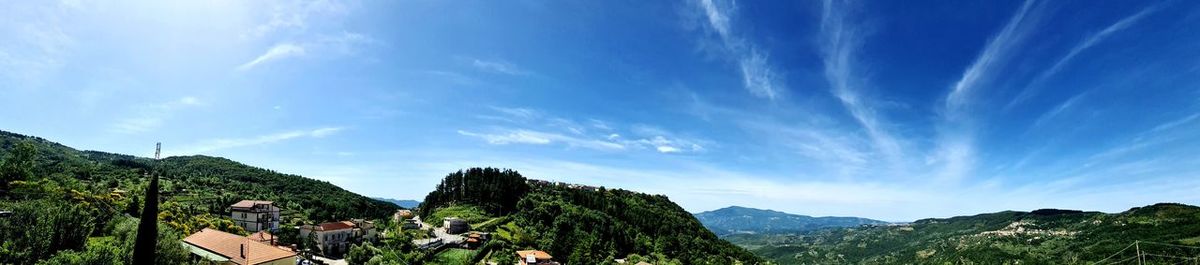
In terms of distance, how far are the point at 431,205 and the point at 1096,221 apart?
221 metres

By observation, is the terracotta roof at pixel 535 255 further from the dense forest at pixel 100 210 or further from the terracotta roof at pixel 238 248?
the dense forest at pixel 100 210

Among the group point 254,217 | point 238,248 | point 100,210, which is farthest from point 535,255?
point 254,217

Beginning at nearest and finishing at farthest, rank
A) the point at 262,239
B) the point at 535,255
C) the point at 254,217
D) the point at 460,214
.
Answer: the point at 262,239, the point at 535,255, the point at 254,217, the point at 460,214

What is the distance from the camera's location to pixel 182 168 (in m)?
148

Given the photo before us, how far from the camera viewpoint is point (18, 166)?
61344mm

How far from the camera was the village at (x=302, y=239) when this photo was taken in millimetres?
43469

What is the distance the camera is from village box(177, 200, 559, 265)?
43.5 meters

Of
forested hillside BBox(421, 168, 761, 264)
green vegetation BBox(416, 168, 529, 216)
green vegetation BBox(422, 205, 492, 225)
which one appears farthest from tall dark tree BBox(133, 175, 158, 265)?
green vegetation BBox(416, 168, 529, 216)

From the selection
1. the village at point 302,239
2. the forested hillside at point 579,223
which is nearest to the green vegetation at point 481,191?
the forested hillside at point 579,223

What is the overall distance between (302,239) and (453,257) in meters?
18.1

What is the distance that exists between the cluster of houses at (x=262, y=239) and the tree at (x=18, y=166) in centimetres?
2202

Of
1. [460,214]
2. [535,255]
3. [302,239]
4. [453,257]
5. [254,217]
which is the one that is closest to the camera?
[302,239]

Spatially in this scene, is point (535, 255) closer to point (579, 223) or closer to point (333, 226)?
point (333, 226)

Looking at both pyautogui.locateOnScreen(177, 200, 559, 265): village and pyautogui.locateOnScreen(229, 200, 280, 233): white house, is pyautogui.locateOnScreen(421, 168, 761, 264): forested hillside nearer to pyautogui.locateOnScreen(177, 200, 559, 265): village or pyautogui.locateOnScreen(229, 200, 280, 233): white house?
pyautogui.locateOnScreen(177, 200, 559, 265): village
